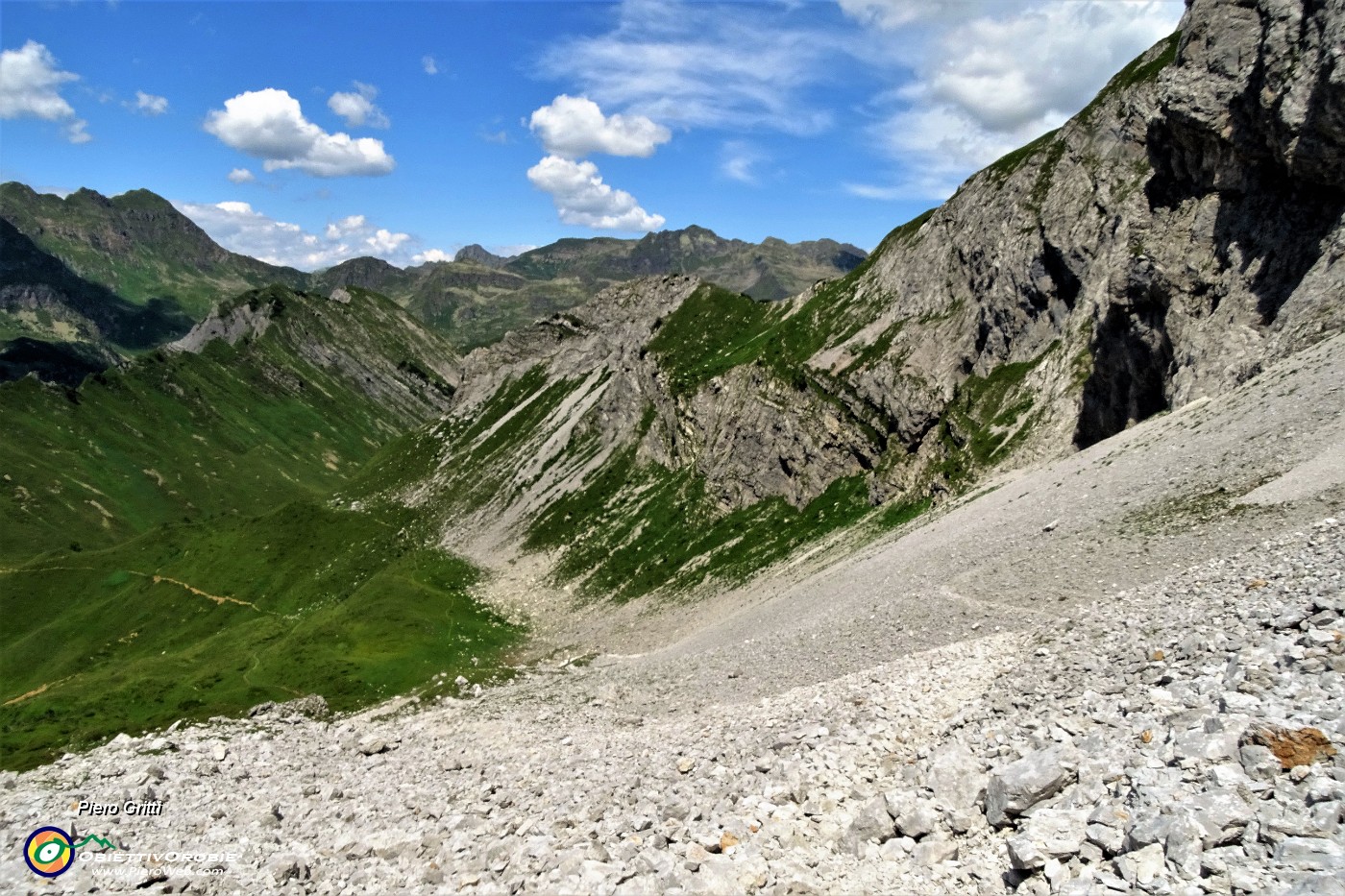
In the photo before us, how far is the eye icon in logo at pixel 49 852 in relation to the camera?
24.1m

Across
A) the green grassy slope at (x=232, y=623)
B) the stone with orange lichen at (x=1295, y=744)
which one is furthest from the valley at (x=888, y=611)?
the green grassy slope at (x=232, y=623)

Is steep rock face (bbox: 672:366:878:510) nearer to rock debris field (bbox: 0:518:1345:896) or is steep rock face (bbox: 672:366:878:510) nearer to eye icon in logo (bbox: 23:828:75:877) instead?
rock debris field (bbox: 0:518:1345:896)

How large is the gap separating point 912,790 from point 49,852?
2640 cm

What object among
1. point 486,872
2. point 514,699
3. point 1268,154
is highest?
point 1268,154

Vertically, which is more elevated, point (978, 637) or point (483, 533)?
point (483, 533)

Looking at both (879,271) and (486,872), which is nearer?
(486,872)

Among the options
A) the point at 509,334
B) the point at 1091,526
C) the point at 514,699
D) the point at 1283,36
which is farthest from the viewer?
the point at 509,334

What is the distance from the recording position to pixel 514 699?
53.7m

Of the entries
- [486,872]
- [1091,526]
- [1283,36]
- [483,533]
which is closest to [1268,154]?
[1283,36]

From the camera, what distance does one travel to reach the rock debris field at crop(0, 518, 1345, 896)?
1303cm

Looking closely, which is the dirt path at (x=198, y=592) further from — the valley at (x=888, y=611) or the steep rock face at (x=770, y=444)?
the steep rock face at (x=770, y=444)

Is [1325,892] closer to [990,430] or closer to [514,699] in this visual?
[514,699]

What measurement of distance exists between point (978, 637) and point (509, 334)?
173 metres

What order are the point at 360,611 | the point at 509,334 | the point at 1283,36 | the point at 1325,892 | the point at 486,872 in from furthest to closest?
the point at 509,334 < the point at 360,611 < the point at 1283,36 < the point at 486,872 < the point at 1325,892
